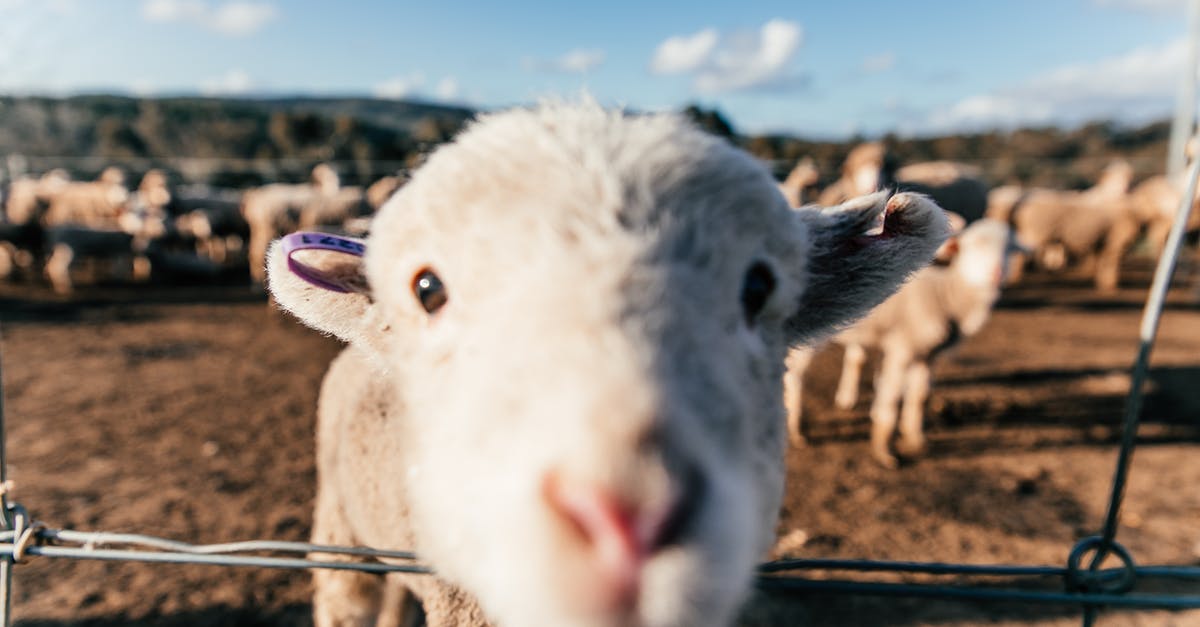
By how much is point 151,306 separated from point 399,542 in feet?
41.5

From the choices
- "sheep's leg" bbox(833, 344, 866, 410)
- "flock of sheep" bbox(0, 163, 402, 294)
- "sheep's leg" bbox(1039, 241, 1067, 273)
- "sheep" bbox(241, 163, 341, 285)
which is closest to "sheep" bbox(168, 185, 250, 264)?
"flock of sheep" bbox(0, 163, 402, 294)

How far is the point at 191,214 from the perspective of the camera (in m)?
17.1

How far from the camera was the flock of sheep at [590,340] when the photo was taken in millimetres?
902

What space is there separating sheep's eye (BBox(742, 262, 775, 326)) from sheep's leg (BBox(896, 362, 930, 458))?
581 cm

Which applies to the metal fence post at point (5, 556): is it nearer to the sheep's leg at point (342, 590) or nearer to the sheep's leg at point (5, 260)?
the sheep's leg at point (342, 590)

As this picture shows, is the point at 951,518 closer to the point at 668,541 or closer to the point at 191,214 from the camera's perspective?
the point at 668,541

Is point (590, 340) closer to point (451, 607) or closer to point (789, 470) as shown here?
point (451, 607)

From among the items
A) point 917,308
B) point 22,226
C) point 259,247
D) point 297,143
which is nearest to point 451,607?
point 917,308

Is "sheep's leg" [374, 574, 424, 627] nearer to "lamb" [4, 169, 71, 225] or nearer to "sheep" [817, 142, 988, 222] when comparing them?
"sheep" [817, 142, 988, 222]

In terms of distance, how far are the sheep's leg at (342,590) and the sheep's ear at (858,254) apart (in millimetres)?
2147

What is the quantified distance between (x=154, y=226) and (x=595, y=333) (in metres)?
17.7

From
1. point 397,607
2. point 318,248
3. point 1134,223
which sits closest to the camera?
point 318,248

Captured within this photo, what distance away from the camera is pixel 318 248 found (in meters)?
1.70

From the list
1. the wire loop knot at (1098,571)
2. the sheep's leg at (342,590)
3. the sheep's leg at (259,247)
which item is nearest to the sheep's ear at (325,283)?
the sheep's leg at (342,590)
